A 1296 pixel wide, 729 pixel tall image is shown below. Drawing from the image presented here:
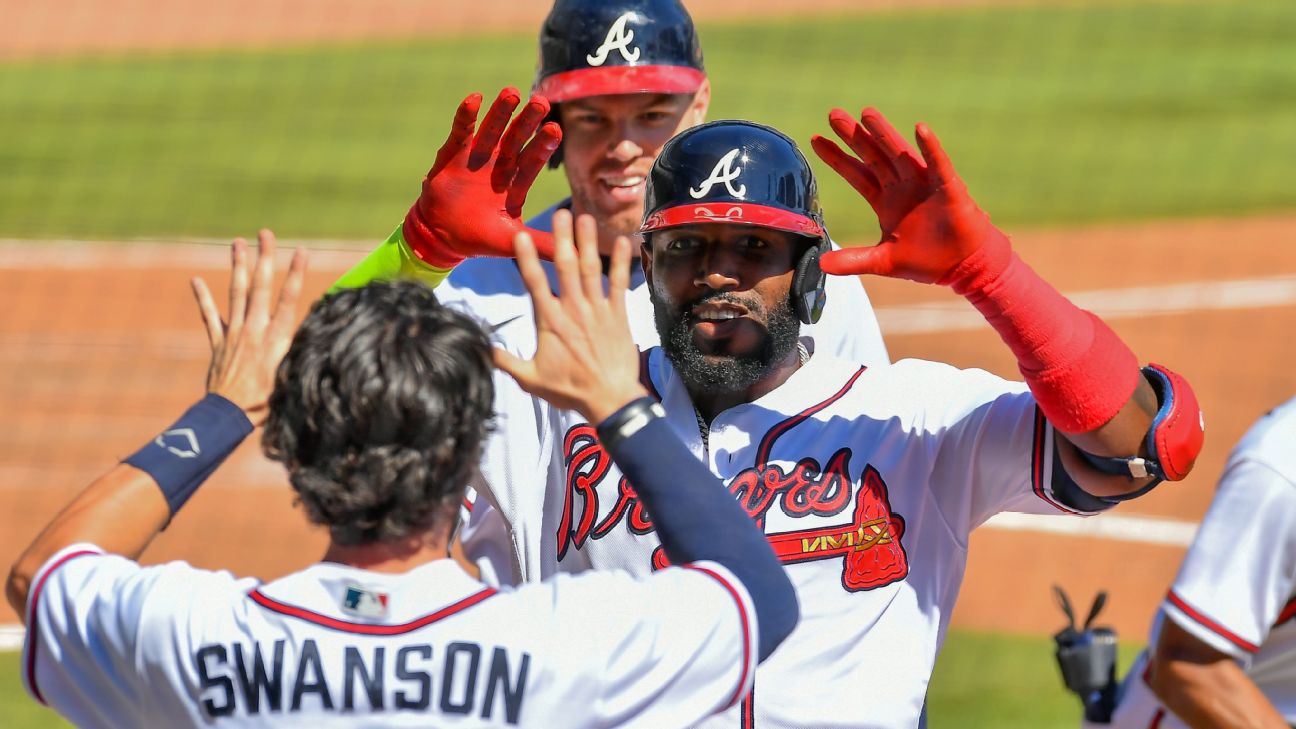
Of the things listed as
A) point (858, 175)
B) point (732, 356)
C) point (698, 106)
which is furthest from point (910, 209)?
point (698, 106)

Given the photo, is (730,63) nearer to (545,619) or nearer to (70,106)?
(70,106)

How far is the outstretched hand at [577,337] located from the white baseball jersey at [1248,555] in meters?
1.09

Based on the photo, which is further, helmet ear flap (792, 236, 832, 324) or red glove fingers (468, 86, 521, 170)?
red glove fingers (468, 86, 521, 170)

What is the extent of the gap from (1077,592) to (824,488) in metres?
4.17

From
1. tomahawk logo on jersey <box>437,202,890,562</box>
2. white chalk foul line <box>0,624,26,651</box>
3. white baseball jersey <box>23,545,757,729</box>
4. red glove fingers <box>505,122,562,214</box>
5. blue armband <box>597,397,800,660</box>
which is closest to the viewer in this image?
white baseball jersey <box>23,545,757,729</box>

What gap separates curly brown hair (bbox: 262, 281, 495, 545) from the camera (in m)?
2.16

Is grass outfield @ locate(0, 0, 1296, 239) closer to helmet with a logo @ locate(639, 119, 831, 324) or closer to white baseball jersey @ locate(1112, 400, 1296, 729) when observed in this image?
helmet with a logo @ locate(639, 119, 831, 324)

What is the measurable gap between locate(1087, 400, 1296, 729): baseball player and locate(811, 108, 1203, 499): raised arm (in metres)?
0.12

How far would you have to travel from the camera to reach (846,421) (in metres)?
3.07

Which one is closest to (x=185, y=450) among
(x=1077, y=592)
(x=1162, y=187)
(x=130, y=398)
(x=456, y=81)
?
(x=1077, y=592)

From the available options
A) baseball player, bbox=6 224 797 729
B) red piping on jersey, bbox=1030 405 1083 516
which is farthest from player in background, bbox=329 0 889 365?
baseball player, bbox=6 224 797 729

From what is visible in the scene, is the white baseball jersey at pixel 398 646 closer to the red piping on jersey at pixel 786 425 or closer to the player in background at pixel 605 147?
the red piping on jersey at pixel 786 425

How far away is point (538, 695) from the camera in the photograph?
2156 millimetres

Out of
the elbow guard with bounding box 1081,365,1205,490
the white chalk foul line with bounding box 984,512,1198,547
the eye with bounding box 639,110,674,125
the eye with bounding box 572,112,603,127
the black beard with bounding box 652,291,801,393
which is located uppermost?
the eye with bounding box 572,112,603,127
